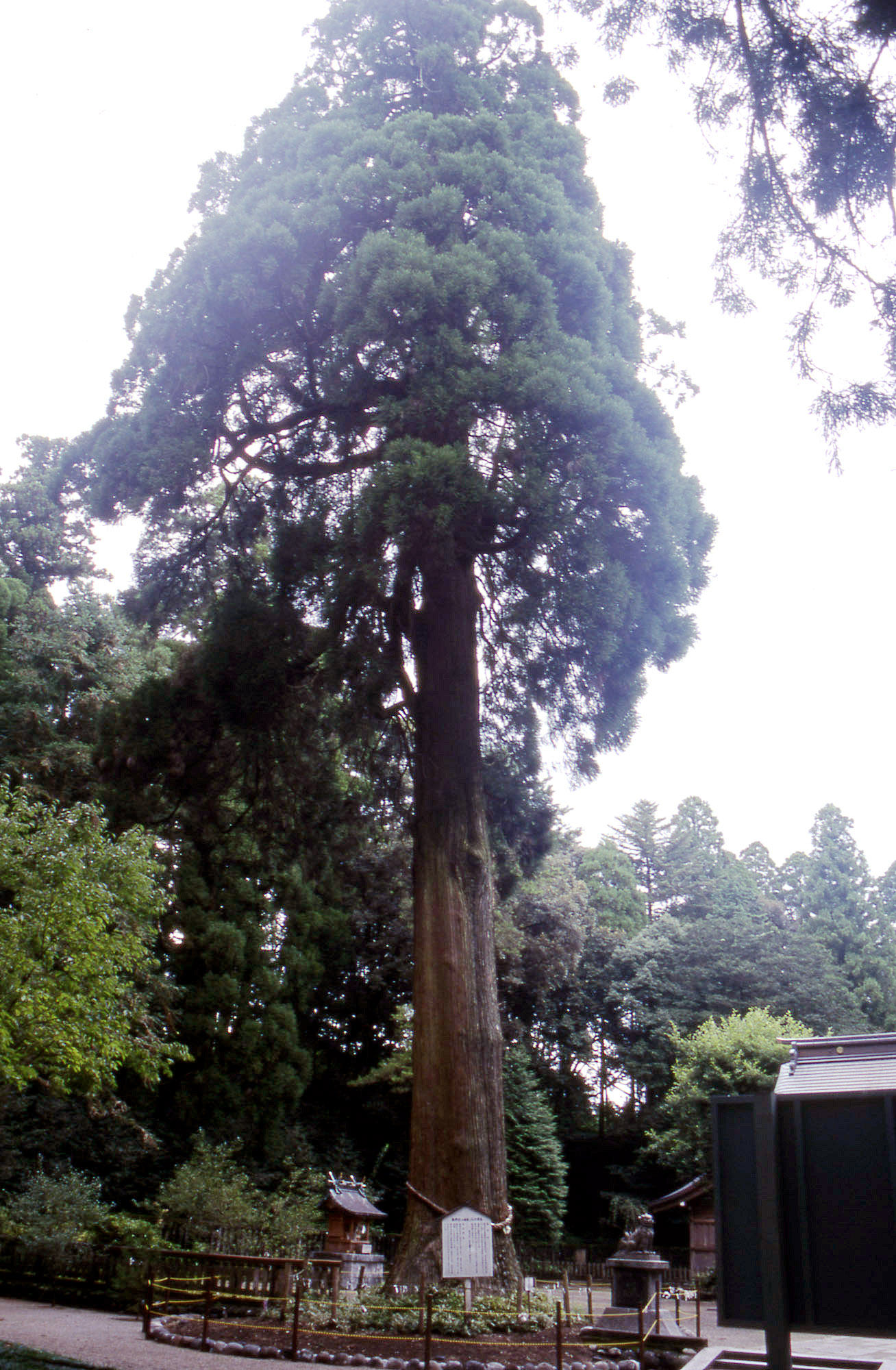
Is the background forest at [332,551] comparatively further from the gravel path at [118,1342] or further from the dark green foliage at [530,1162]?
the dark green foliage at [530,1162]

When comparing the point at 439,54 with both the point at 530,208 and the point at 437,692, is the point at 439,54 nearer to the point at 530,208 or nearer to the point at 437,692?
the point at 530,208

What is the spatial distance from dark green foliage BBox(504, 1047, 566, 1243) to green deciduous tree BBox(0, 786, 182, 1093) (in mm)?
12104

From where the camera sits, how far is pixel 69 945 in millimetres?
10977

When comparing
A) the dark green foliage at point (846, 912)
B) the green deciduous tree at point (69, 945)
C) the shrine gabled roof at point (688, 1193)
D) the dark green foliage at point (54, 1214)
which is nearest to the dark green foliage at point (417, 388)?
the green deciduous tree at point (69, 945)

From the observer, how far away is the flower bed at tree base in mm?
6656

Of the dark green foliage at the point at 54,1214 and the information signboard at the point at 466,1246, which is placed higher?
the information signboard at the point at 466,1246

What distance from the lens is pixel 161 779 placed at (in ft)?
38.8

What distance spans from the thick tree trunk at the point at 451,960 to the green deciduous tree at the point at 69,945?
4.06m

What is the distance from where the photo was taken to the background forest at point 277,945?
37.7 feet

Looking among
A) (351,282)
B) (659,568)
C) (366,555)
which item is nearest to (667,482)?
(659,568)

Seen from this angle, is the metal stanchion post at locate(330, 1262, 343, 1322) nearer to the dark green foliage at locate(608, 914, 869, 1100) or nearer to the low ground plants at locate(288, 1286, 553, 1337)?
the low ground plants at locate(288, 1286, 553, 1337)

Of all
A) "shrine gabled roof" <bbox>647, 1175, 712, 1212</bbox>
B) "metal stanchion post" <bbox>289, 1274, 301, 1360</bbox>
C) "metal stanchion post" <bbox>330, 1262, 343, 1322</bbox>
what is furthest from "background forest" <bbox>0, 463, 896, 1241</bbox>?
"metal stanchion post" <bbox>289, 1274, 301, 1360</bbox>

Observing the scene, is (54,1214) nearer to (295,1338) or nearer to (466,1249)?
(295,1338)

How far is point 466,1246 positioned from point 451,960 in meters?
2.29
